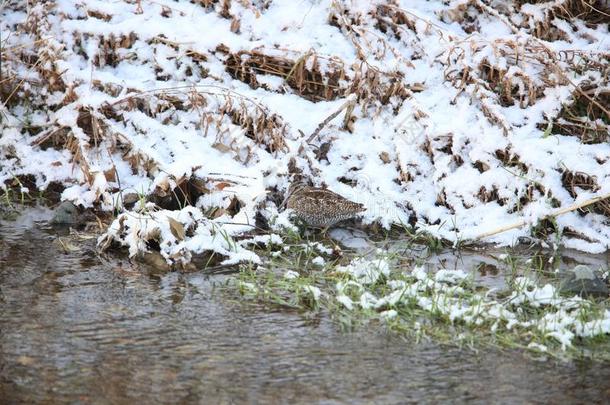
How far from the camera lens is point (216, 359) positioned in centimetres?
425

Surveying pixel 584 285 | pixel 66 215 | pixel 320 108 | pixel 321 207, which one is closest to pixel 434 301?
pixel 584 285

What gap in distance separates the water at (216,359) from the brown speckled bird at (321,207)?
44.5 inches

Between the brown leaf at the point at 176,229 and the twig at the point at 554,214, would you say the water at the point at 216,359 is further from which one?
the twig at the point at 554,214

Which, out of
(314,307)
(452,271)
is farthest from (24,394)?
(452,271)

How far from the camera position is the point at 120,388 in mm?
3936

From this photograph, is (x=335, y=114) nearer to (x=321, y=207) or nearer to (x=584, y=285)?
(x=321, y=207)

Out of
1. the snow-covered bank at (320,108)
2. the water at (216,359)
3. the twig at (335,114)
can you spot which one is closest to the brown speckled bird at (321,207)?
the snow-covered bank at (320,108)

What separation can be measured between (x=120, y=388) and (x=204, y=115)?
128 inches

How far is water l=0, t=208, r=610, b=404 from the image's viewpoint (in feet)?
12.9

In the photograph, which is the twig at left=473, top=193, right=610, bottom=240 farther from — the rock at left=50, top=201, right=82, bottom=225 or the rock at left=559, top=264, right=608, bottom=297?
the rock at left=50, top=201, right=82, bottom=225

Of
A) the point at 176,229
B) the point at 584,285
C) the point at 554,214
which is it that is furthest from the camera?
the point at 554,214

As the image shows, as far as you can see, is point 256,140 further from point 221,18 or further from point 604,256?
point 604,256

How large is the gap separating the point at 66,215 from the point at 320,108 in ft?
6.95

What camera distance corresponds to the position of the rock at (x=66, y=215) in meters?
6.39
